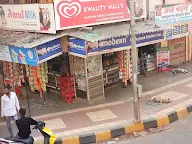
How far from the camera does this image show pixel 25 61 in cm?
948

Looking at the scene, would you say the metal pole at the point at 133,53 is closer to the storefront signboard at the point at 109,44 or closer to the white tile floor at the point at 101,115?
the white tile floor at the point at 101,115

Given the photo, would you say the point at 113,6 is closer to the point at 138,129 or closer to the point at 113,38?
the point at 113,38

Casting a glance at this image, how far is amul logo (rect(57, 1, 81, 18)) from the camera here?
9.62m

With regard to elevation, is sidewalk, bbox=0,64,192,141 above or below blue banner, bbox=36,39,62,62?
below

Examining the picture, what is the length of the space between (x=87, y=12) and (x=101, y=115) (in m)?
3.18

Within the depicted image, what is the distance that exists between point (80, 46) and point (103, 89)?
8.37 ft

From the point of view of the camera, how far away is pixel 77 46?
9.67m

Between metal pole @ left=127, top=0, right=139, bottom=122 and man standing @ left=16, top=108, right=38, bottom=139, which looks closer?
man standing @ left=16, top=108, right=38, bottom=139

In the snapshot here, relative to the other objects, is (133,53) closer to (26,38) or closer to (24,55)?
(24,55)

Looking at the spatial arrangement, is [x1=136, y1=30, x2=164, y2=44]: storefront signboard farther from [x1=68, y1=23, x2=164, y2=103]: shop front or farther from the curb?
the curb

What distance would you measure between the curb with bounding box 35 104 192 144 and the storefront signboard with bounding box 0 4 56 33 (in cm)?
317

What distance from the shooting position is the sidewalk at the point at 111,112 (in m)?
9.34

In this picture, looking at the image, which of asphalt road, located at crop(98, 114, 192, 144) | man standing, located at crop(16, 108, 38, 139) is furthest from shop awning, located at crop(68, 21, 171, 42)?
man standing, located at crop(16, 108, 38, 139)

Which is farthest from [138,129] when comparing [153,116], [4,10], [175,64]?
[175,64]
